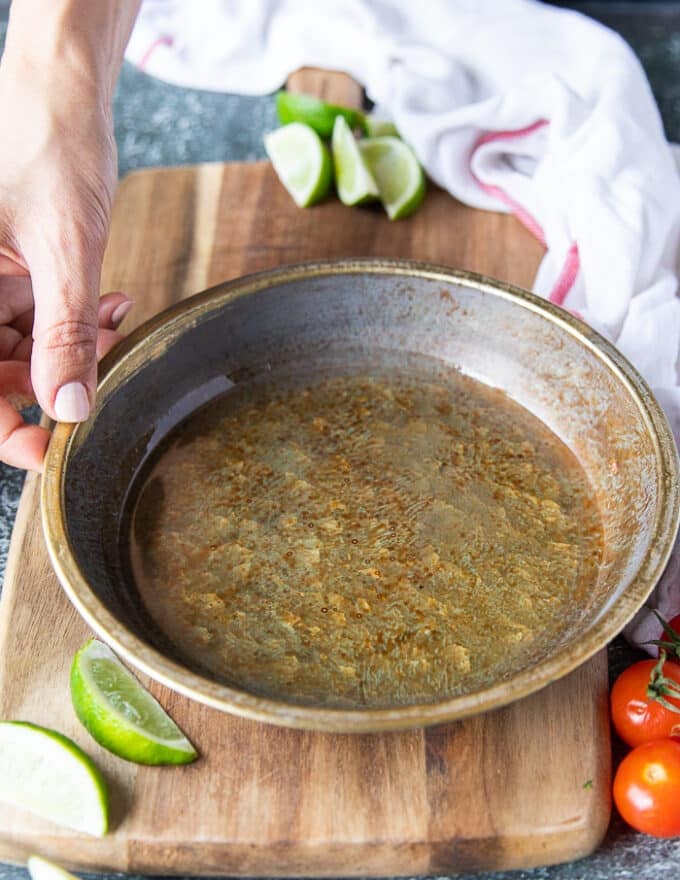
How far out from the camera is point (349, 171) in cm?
182

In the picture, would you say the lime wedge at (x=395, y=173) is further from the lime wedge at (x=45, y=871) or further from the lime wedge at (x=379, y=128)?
the lime wedge at (x=45, y=871)

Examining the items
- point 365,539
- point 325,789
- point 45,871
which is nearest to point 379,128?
point 365,539

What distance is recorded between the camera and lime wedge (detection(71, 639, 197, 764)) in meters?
1.16

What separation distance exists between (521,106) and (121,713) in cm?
121

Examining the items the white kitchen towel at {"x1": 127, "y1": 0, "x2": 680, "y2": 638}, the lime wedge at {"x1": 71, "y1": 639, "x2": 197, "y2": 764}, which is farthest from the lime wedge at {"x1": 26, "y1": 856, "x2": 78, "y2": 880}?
the white kitchen towel at {"x1": 127, "y1": 0, "x2": 680, "y2": 638}

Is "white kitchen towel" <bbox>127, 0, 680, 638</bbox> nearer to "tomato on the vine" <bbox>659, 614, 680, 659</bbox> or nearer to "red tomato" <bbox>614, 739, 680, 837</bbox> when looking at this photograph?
"tomato on the vine" <bbox>659, 614, 680, 659</bbox>

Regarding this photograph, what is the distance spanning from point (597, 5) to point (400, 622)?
1.84 metres

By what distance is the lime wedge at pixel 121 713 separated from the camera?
1.16 meters

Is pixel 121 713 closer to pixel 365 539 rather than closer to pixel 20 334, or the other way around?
pixel 365 539

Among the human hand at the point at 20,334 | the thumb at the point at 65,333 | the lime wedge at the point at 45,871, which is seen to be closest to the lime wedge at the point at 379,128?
the human hand at the point at 20,334

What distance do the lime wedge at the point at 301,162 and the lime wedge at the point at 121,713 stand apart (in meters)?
0.93

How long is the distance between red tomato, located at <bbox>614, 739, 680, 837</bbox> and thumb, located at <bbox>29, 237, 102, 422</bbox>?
2.52 feet

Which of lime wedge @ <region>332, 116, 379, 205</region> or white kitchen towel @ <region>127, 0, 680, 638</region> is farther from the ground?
A: white kitchen towel @ <region>127, 0, 680, 638</region>

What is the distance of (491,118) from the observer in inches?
70.9
